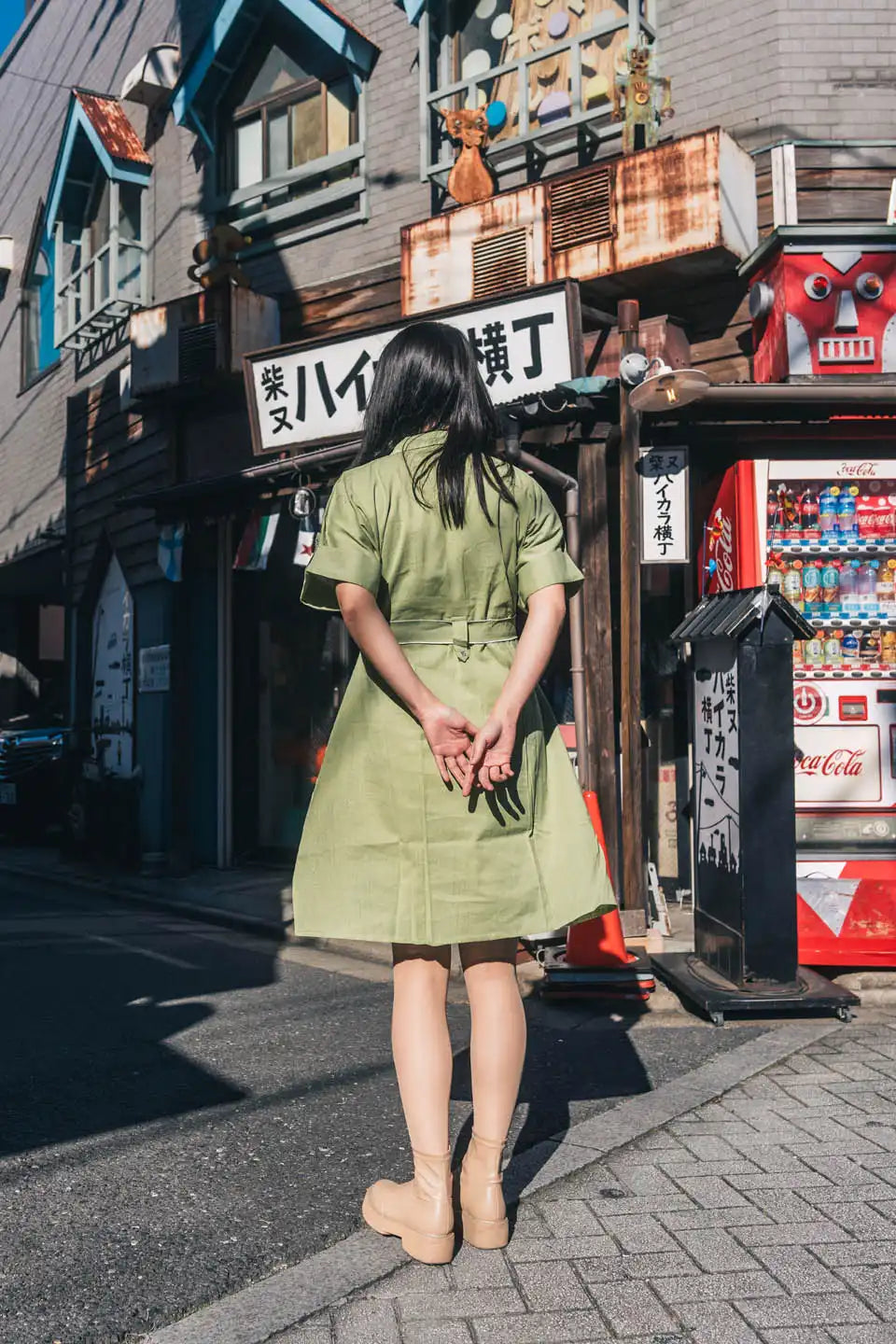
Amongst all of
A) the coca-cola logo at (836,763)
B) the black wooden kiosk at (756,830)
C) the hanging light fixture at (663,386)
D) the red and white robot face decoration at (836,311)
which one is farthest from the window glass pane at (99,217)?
the black wooden kiosk at (756,830)

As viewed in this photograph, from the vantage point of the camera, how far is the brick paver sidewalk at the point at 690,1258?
2445mm

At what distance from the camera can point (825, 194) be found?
768 cm

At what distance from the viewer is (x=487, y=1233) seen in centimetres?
279

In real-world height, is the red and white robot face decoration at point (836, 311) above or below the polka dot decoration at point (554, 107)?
below

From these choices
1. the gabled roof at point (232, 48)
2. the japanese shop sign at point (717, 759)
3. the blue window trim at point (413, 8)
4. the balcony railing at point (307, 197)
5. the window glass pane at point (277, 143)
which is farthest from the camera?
the window glass pane at point (277, 143)

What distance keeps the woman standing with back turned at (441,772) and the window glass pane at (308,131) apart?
871cm

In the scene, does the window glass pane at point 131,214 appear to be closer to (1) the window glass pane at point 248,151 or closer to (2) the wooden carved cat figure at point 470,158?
(1) the window glass pane at point 248,151

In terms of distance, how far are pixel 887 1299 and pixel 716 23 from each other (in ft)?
26.4

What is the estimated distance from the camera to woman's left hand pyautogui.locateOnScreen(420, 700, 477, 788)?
271cm

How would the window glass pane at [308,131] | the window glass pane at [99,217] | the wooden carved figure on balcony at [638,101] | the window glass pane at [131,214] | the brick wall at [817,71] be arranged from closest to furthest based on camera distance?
1. the brick wall at [817,71]
2. the wooden carved figure on balcony at [638,101]
3. the window glass pane at [308,131]
4. the window glass pane at [131,214]
5. the window glass pane at [99,217]

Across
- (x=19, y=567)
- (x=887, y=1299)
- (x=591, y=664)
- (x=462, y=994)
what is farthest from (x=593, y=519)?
(x=19, y=567)

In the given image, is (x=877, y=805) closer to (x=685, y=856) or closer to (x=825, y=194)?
(x=685, y=856)

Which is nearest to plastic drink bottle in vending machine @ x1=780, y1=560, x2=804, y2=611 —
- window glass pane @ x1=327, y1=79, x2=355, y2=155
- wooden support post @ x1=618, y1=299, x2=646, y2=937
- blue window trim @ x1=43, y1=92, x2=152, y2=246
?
wooden support post @ x1=618, y1=299, x2=646, y2=937

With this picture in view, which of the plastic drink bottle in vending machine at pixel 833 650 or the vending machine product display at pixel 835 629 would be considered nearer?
the vending machine product display at pixel 835 629
